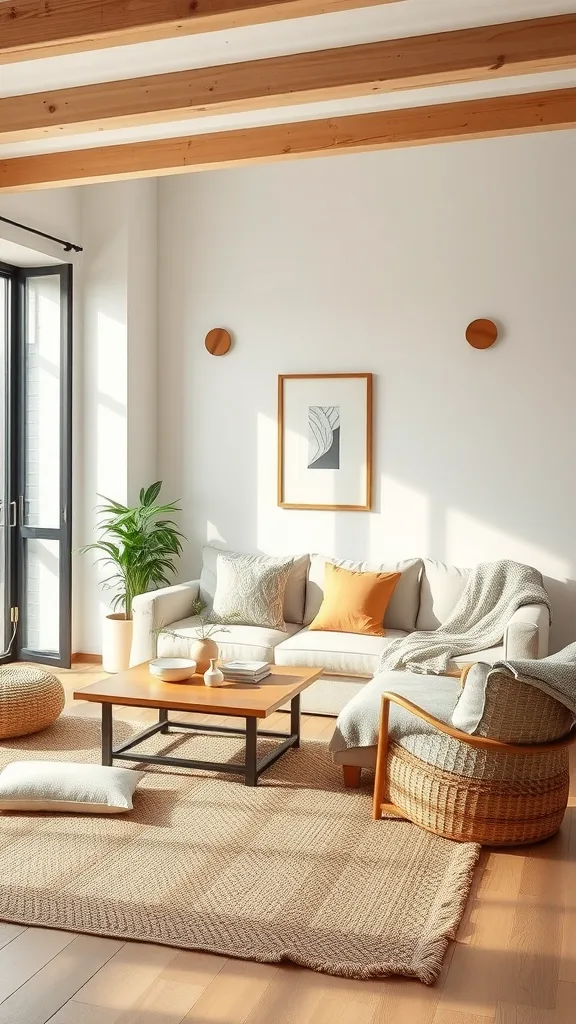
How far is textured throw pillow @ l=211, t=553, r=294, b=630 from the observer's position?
18.6 ft

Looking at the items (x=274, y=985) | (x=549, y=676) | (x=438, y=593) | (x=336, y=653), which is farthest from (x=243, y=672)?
(x=274, y=985)

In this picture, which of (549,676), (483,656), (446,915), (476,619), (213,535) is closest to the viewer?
(446,915)

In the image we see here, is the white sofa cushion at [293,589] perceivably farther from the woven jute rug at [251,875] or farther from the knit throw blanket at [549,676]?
the knit throw blanket at [549,676]

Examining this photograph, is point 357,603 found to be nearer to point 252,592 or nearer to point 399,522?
point 252,592

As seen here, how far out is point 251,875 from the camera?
124 inches

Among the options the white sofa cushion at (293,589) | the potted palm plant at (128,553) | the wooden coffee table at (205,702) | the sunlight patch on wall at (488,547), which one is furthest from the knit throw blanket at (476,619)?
the potted palm plant at (128,553)

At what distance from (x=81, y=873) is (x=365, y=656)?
2308 mm

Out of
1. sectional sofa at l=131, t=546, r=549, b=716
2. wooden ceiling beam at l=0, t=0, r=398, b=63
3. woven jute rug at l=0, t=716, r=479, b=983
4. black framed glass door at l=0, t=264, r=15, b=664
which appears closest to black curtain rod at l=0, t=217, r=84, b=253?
black framed glass door at l=0, t=264, r=15, b=664

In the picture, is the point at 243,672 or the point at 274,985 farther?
the point at 243,672

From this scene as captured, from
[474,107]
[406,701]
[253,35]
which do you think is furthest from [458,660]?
[253,35]

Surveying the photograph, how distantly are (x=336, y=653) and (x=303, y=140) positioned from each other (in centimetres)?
256

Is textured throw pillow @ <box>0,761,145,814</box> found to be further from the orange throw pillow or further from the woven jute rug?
the orange throw pillow

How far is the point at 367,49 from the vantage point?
3.45 metres

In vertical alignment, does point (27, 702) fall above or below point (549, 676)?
below
